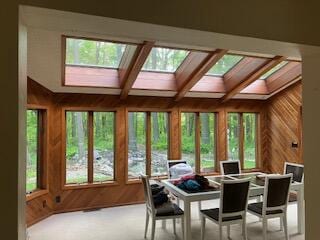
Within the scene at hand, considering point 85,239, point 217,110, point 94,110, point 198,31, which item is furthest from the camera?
point 217,110

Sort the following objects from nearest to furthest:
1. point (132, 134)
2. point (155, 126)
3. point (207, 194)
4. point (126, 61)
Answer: point (207, 194)
point (126, 61)
point (132, 134)
point (155, 126)

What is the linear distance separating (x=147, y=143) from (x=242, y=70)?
254cm

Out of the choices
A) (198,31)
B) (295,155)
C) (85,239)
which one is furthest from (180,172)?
(198,31)

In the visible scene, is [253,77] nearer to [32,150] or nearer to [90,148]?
[90,148]

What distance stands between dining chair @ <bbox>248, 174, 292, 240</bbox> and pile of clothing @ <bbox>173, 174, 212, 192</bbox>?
788 mm

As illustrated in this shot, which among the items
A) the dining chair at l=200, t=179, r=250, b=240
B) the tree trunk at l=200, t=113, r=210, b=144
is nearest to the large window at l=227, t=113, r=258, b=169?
the tree trunk at l=200, t=113, r=210, b=144

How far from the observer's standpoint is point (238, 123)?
6934mm

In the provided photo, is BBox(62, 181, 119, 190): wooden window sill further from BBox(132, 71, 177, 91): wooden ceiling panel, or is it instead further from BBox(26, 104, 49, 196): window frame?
BBox(132, 71, 177, 91): wooden ceiling panel

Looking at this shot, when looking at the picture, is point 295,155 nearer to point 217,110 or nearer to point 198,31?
point 217,110

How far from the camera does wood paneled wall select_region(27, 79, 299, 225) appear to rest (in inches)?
194

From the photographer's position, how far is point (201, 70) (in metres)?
4.73

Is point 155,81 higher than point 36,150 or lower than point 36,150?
higher

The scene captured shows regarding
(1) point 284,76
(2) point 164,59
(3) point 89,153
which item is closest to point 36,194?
(3) point 89,153
